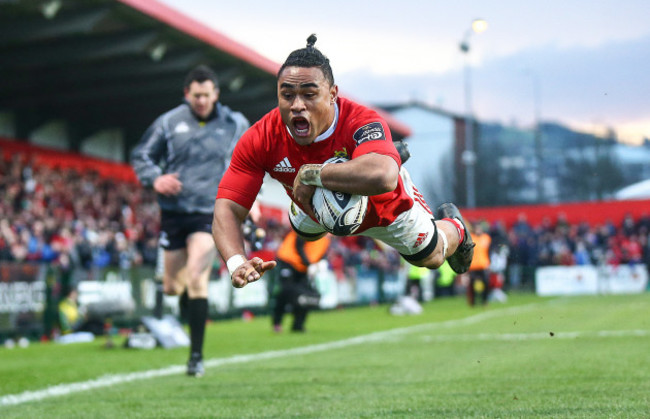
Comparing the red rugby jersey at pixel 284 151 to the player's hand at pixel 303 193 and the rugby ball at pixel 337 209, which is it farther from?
the player's hand at pixel 303 193

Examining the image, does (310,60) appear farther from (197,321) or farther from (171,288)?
(171,288)

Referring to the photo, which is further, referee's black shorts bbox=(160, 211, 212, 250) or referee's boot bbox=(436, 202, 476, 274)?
referee's black shorts bbox=(160, 211, 212, 250)

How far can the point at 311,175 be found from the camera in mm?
4359

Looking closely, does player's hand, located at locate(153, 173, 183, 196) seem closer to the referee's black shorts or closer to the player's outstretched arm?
the referee's black shorts

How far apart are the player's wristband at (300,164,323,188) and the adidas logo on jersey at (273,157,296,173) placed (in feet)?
1.55

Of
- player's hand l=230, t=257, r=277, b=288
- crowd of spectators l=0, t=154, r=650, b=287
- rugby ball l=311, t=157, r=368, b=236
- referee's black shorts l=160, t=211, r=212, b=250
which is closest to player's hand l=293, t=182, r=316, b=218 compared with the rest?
rugby ball l=311, t=157, r=368, b=236

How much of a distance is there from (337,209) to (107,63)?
18815 millimetres

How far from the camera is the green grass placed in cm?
520

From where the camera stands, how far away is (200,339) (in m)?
7.18

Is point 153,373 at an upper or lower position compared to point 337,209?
lower

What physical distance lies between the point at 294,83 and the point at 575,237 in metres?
32.6

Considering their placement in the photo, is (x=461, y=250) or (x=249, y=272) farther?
(x=461, y=250)

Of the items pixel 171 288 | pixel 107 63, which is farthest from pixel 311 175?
pixel 107 63

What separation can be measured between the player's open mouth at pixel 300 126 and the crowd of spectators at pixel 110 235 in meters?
3.72
